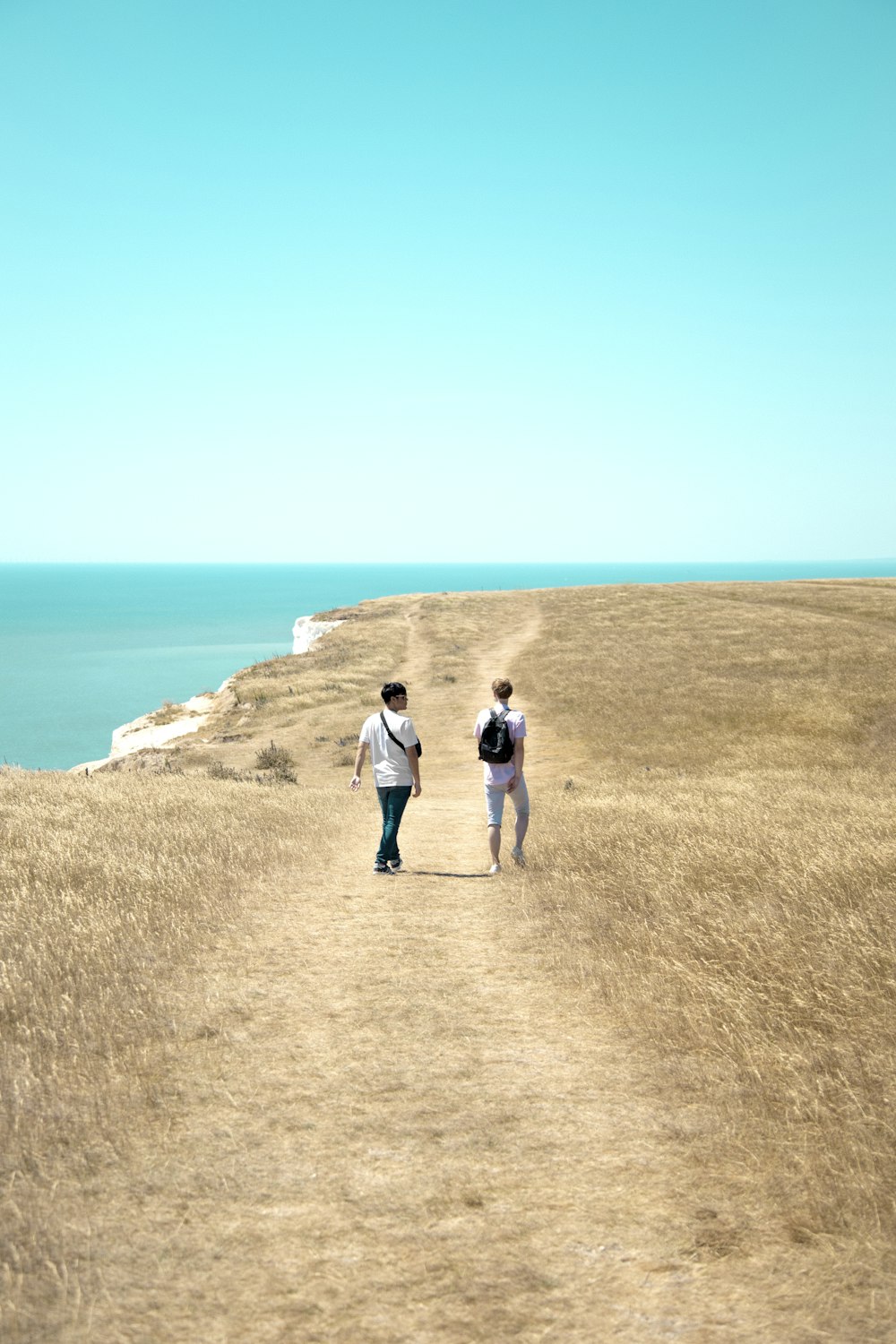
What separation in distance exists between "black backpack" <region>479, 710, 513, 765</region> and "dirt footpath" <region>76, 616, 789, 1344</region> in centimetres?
376

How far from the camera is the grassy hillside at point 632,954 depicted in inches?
177

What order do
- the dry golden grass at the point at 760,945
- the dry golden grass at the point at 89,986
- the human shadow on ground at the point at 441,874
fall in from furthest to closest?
the human shadow on ground at the point at 441,874 → the dry golden grass at the point at 760,945 → the dry golden grass at the point at 89,986

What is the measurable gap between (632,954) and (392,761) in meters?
4.67

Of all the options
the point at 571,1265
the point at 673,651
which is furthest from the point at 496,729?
the point at 673,651

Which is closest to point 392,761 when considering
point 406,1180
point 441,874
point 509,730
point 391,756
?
point 391,756

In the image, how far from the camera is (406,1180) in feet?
15.4

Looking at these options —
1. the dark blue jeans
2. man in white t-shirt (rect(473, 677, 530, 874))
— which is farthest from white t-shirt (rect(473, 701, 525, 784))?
the dark blue jeans

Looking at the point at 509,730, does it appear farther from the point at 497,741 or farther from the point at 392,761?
the point at 392,761

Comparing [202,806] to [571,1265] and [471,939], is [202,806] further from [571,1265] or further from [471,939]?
[571,1265]

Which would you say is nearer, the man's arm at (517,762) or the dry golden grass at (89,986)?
the dry golden grass at (89,986)

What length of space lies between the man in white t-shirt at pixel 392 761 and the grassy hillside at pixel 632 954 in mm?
1084

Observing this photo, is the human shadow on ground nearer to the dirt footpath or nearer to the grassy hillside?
the grassy hillside

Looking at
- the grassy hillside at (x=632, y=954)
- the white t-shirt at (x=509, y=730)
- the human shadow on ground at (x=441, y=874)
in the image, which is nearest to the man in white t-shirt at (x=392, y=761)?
the human shadow on ground at (x=441, y=874)

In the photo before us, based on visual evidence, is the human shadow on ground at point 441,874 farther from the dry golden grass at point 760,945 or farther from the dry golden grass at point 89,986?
A: the dry golden grass at point 89,986
